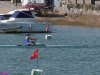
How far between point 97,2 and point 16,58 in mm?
46877

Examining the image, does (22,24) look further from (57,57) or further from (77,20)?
(57,57)

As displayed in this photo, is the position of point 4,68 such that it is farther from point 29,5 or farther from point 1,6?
point 1,6

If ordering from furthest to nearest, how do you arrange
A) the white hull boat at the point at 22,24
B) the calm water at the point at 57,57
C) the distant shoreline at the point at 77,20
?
1. the distant shoreline at the point at 77,20
2. the white hull boat at the point at 22,24
3. the calm water at the point at 57,57

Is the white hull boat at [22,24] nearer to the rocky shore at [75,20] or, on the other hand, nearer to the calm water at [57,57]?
the calm water at [57,57]

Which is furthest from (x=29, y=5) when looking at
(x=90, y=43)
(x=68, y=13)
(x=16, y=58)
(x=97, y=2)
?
(x=16, y=58)

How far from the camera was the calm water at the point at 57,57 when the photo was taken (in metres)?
32.5

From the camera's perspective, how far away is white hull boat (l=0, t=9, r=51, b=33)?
5772 cm

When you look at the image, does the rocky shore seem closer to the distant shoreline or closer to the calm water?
the distant shoreline

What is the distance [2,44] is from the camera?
4778cm

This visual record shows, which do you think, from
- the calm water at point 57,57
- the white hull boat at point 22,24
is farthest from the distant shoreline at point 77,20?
the calm water at point 57,57

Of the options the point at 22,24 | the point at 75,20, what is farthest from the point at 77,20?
the point at 22,24

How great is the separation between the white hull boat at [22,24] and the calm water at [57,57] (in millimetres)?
1493

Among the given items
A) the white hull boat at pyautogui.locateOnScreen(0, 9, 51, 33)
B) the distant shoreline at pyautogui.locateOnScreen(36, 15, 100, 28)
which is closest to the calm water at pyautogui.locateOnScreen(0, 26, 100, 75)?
the white hull boat at pyautogui.locateOnScreen(0, 9, 51, 33)

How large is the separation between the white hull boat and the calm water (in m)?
1.49
